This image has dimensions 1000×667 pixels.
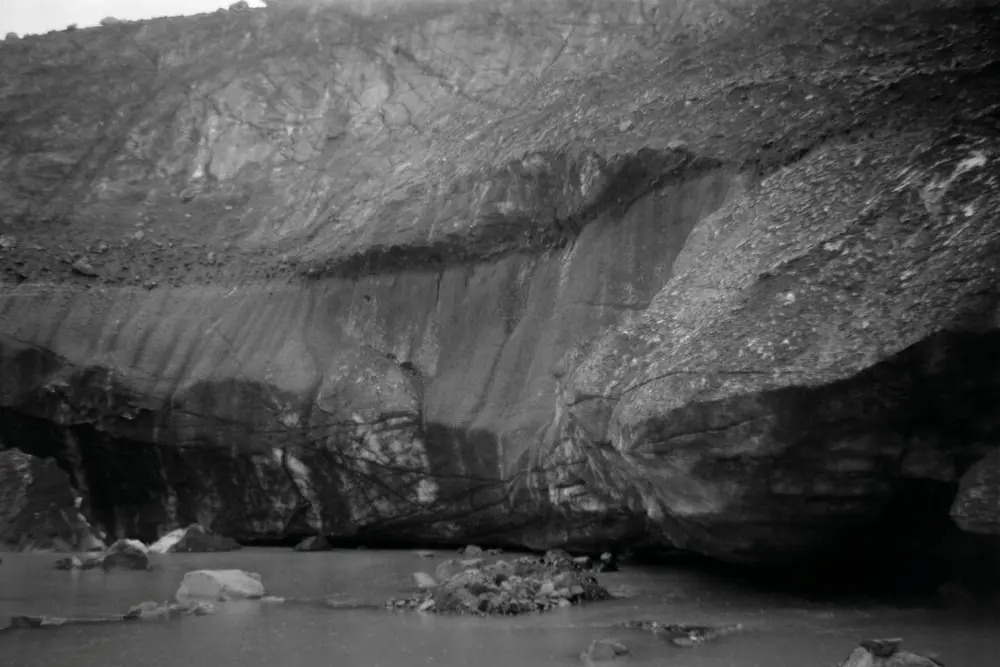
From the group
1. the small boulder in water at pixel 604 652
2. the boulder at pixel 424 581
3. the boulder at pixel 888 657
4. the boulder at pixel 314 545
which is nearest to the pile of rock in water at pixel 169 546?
the boulder at pixel 314 545

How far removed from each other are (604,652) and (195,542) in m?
15.7

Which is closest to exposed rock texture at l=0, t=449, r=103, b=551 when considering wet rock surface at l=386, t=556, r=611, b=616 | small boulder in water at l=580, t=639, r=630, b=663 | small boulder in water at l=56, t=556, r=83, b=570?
small boulder in water at l=56, t=556, r=83, b=570

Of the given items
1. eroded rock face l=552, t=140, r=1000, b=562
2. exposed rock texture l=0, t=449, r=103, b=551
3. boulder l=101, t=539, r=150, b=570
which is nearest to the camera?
eroded rock face l=552, t=140, r=1000, b=562

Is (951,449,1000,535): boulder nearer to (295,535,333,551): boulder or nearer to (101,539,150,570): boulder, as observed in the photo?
(101,539,150,570): boulder

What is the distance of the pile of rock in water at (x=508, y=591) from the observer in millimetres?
13820

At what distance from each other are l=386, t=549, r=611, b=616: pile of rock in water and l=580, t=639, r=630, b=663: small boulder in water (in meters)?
3.34

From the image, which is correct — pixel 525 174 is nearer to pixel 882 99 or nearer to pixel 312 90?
pixel 882 99

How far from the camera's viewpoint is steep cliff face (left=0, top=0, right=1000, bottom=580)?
12500 millimetres

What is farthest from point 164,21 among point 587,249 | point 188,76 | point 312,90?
point 587,249

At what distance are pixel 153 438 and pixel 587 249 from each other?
39.1 ft

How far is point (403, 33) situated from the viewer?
34.9 meters

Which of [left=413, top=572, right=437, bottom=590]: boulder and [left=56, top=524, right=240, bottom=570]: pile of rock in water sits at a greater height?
[left=413, top=572, right=437, bottom=590]: boulder

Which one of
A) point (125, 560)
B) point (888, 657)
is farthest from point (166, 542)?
point (888, 657)

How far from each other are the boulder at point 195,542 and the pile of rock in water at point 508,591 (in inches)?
379
